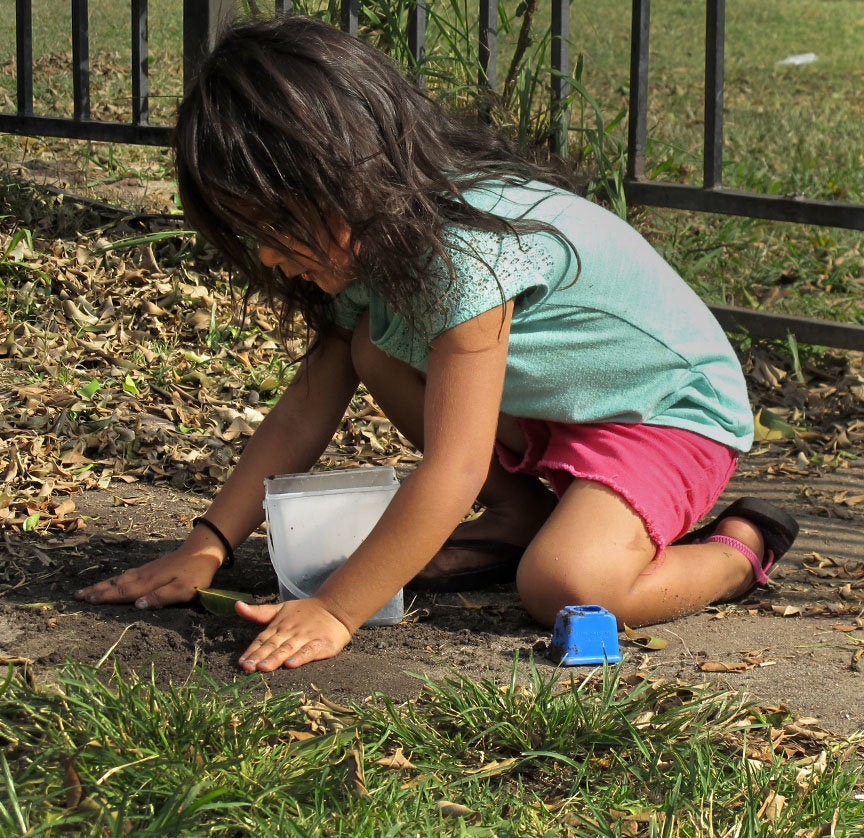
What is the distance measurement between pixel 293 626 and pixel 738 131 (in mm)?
4999

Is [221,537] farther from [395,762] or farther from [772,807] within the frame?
[772,807]

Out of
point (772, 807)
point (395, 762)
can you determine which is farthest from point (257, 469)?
point (772, 807)

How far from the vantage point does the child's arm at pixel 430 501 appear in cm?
203

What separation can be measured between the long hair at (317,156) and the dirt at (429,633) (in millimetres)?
616

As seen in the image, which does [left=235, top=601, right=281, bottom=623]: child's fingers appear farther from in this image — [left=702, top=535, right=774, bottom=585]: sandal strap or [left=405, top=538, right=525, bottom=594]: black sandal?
[left=702, top=535, right=774, bottom=585]: sandal strap

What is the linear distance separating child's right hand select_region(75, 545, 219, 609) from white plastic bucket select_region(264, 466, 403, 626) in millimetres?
150

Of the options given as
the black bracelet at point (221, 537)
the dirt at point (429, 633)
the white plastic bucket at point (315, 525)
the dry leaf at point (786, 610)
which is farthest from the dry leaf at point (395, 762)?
the dry leaf at point (786, 610)

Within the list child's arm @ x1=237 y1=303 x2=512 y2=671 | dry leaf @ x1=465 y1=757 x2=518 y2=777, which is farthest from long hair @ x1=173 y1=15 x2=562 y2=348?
dry leaf @ x1=465 y1=757 x2=518 y2=777

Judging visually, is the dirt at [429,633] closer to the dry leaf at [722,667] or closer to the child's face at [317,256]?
the dry leaf at [722,667]

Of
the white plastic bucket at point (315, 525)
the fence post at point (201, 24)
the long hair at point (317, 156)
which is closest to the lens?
the long hair at point (317, 156)

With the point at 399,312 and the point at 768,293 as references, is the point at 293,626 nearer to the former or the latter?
the point at 399,312

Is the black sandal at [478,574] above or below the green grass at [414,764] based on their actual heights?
below

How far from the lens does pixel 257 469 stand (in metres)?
2.51

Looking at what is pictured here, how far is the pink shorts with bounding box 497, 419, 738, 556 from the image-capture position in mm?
2309
